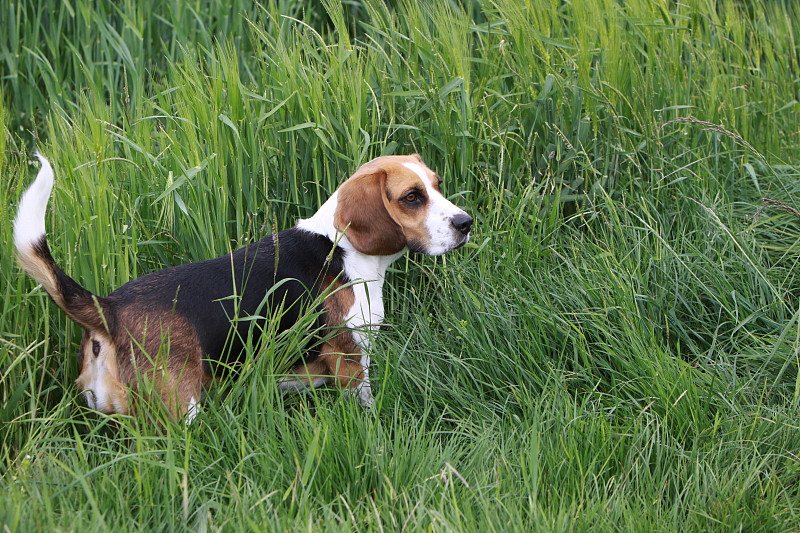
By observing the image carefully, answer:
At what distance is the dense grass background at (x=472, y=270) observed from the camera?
2.30m

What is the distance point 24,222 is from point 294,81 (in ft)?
4.68

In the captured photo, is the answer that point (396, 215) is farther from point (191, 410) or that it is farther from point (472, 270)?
point (191, 410)

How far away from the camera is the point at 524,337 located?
304 cm

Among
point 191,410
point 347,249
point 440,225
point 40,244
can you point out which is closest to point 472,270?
point 440,225

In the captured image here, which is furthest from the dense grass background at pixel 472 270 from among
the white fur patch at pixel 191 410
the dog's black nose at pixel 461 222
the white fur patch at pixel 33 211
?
the white fur patch at pixel 33 211

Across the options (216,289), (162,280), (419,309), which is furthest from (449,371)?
(162,280)

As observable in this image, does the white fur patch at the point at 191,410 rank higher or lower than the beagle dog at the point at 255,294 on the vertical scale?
lower

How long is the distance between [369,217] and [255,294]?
0.53 metres

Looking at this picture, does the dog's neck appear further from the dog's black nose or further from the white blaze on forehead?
the dog's black nose

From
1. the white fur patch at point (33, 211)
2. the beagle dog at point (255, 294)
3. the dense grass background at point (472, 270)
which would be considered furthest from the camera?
the beagle dog at point (255, 294)

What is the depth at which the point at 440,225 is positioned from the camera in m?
3.03

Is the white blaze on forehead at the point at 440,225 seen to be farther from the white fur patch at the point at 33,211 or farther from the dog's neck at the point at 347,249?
the white fur patch at the point at 33,211

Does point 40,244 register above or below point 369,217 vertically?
above

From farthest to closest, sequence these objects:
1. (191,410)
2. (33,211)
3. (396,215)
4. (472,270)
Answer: (472,270), (396,215), (191,410), (33,211)
